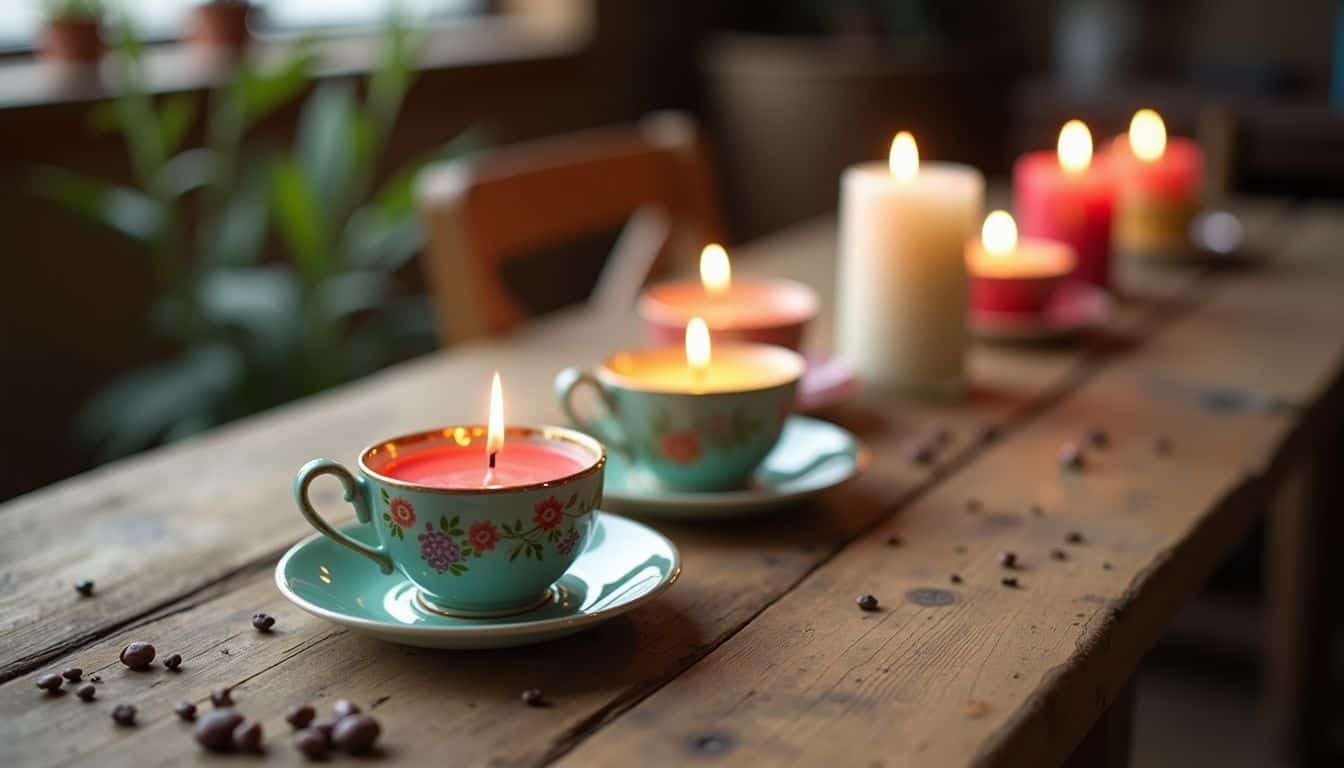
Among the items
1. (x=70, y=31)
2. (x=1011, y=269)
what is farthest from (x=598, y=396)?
(x=70, y=31)

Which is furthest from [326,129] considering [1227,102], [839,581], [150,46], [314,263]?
[1227,102]

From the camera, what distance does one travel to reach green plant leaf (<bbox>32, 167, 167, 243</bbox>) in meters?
1.96

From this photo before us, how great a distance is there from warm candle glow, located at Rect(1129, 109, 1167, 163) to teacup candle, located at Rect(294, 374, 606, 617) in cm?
114

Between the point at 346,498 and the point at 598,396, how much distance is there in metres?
0.24

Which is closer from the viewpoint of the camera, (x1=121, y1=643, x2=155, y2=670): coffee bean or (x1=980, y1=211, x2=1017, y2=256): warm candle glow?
(x1=121, y1=643, x2=155, y2=670): coffee bean

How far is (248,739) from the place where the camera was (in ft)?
1.94

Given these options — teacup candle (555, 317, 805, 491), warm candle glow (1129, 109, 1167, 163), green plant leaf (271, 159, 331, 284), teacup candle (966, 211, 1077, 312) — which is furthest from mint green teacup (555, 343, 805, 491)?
green plant leaf (271, 159, 331, 284)

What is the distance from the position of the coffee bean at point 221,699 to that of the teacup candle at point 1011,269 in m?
0.83

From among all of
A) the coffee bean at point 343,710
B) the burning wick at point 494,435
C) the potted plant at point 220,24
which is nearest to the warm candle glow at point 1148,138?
the burning wick at point 494,435

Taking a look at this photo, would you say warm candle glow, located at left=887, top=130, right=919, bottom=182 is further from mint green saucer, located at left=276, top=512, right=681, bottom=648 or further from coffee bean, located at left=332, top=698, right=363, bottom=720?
coffee bean, located at left=332, top=698, right=363, bottom=720

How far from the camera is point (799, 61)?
3424 millimetres

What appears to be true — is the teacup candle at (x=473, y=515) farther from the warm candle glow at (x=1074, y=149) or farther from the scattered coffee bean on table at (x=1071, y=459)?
the warm candle glow at (x=1074, y=149)

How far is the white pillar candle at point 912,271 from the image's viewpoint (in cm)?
117

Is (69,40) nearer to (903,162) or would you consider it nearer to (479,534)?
(903,162)
